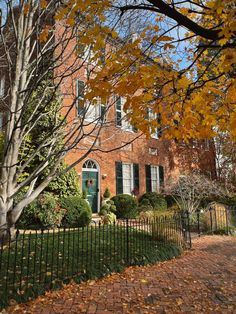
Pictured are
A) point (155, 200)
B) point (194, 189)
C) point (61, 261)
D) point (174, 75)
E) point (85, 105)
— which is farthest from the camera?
point (155, 200)

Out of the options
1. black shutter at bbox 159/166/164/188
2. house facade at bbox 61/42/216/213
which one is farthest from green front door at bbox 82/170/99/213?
black shutter at bbox 159/166/164/188

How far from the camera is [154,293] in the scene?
502 cm

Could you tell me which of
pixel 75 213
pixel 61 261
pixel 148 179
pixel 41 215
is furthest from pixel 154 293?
pixel 148 179

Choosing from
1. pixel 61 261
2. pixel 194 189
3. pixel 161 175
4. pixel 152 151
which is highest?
pixel 152 151

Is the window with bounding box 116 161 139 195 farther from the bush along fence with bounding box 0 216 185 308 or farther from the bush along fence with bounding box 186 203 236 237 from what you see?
the bush along fence with bounding box 0 216 185 308

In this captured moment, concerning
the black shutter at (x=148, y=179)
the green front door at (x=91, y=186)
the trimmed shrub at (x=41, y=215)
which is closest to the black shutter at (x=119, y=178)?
the green front door at (x=91, y=186)

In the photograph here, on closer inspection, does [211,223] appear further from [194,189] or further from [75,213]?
[75,213]

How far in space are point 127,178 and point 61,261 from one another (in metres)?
11.2

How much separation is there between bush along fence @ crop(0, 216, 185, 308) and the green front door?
562cm

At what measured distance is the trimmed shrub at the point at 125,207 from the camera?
48.8 ft

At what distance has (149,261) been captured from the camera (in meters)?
7.01

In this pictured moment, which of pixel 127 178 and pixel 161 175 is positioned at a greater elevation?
pixel 161 175

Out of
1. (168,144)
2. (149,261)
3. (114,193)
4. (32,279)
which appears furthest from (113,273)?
(168,144)

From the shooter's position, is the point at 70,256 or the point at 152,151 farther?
the point at 152,151
